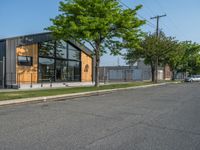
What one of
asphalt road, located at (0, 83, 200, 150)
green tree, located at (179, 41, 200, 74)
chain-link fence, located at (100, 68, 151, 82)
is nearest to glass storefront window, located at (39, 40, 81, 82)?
asphalt road, located at (0, 83, 200, 150)

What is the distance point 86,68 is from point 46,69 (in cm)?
723

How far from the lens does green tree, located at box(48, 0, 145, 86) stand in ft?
74.3

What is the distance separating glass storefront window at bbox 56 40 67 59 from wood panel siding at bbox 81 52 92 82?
3.32 m


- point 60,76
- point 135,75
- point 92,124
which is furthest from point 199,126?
point 135,75

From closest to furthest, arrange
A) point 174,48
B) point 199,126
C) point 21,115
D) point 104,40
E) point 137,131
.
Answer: point 137,131 → point 199,126 → point 21,115 → point 104,40 → point 174,48

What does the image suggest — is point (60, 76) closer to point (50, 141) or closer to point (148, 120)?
point (148, 120)

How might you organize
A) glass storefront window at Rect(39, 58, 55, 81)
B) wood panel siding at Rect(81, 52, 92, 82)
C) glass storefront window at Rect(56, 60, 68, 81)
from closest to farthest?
glass storefront window at Rect(39, 58, 55, 81), glass storefront window at Rect(56, 60, 68, 81), wood panel siding at Rect(81, 52, 92, 82)

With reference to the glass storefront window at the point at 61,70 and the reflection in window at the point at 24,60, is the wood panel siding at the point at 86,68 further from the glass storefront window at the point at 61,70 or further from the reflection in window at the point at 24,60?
the reflection in window at the point at 24,60

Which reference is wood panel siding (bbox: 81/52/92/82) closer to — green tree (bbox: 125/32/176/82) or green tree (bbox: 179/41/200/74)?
green tree (bbox: 125/32/176/82)

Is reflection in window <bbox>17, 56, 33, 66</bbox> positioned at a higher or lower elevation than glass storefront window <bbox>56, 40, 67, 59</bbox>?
lower

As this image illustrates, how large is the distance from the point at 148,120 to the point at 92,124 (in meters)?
2.08

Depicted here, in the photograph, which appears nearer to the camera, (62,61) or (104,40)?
(104,40)

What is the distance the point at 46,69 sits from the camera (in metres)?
28.2

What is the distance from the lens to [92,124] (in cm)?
819
